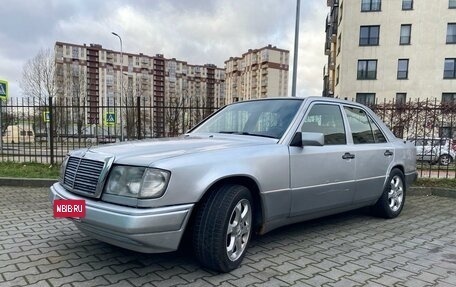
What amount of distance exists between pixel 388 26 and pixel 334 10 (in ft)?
28.6

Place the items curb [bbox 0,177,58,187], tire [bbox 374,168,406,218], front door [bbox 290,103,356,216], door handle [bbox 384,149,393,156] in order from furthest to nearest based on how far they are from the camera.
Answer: curb [bbox 0,177,58,187], tire [bbox 374,168,406,218], door handle [bbox 384,149,393,156], front door [bbox 290,103,356,216]

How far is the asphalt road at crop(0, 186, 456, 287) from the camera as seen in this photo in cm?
309

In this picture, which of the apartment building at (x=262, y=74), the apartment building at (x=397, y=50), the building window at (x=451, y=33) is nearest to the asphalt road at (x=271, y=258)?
the apartment building at (x=397, y=50)

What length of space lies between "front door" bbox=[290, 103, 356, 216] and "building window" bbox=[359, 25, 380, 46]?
3245cm

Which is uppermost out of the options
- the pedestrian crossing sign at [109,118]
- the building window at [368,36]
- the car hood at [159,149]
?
the building window at [368,36]

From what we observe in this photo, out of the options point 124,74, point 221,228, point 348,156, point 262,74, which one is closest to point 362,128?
point 348,156

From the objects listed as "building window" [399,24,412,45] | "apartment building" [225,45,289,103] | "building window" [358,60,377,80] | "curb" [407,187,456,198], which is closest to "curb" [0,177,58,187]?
"curb" [407,187,456,198]

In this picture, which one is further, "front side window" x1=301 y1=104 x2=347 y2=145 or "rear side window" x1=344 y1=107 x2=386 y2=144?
"rear side window" x1=344 y1=107 x2=386 y2=144

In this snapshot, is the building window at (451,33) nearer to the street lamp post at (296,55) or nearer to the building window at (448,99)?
the building window at (448,99)

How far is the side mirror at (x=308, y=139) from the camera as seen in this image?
3.59 metres

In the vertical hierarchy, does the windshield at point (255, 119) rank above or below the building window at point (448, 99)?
below

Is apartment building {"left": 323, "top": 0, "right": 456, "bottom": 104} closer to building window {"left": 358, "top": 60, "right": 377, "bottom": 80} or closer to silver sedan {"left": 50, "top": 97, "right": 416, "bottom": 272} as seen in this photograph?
building window {"left": 358, "top": 60, "right": 377, "bottom": 80}

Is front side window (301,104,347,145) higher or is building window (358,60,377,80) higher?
building window (358,60,377,80)

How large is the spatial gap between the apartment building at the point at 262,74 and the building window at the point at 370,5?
128ft
